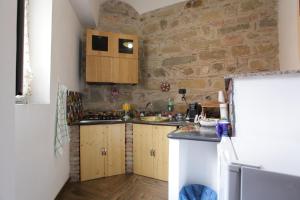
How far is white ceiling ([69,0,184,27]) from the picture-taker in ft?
9.52

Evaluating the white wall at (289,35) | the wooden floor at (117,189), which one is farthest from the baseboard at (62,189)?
the white wall at (289,35)

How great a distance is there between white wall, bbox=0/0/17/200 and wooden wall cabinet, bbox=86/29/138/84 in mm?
2506

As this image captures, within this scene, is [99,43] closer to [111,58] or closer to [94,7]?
[111,58]

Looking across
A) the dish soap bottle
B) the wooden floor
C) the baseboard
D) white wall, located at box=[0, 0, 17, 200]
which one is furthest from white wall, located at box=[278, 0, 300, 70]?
the baseboard

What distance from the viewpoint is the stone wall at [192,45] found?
9.82 ft

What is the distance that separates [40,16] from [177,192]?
2.06m

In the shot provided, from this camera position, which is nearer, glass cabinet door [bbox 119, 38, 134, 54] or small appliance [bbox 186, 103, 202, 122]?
small appliance [bbox 186, 103, 202, 122]

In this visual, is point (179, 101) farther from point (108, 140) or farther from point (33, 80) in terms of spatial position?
point (33, 80)

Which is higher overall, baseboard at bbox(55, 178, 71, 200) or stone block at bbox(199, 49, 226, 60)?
stone block at bbox(199, 49, 226, 60)

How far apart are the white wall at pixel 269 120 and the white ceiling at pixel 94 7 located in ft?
8.12

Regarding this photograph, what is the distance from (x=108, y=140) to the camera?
302cm

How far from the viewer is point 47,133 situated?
198 centimetres

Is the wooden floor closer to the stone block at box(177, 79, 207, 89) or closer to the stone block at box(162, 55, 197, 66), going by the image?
the stone block at box(177, 79, 207, 89)

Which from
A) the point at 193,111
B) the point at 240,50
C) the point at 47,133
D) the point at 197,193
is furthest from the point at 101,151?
the point at 240,50
